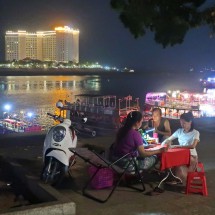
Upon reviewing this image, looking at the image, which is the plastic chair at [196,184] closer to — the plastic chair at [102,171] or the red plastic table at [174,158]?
the red plastic table at [174,158]

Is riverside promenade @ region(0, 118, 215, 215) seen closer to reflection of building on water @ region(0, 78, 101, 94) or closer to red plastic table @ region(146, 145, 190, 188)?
red plastic table @ region(146, 145, 190, 188)

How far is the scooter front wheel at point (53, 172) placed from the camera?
5872mm

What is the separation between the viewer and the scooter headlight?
19.2 ft

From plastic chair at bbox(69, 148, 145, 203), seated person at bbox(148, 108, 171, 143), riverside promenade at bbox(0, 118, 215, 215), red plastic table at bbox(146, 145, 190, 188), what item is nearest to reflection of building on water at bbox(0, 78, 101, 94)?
seated person at bbox(148, 108, 171, 143)

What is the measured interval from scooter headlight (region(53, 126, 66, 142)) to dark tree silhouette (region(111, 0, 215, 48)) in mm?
1811

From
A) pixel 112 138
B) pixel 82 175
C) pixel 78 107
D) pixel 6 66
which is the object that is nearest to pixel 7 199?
pixel 82 175

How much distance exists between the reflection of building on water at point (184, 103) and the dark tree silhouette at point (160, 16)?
29.7 m

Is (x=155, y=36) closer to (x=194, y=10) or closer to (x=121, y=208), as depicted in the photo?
(x=194, y=10)

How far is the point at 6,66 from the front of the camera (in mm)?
183125

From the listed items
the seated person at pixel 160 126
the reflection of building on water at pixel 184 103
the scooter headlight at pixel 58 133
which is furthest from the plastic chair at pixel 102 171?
the reflection of building on water at pixel 184 103

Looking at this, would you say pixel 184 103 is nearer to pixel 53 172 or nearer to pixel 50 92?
pixel 53 172

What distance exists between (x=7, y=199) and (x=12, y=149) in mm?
2927

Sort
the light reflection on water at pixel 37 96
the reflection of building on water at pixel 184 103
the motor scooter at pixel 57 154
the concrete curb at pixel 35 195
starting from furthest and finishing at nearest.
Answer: the light reflection on water at pixel 37 96
the reflection of building on water at pixel 184 103
the motor scooter at pixel 57 154
the concrete curb at pixel 35 195

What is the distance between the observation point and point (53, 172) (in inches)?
233
